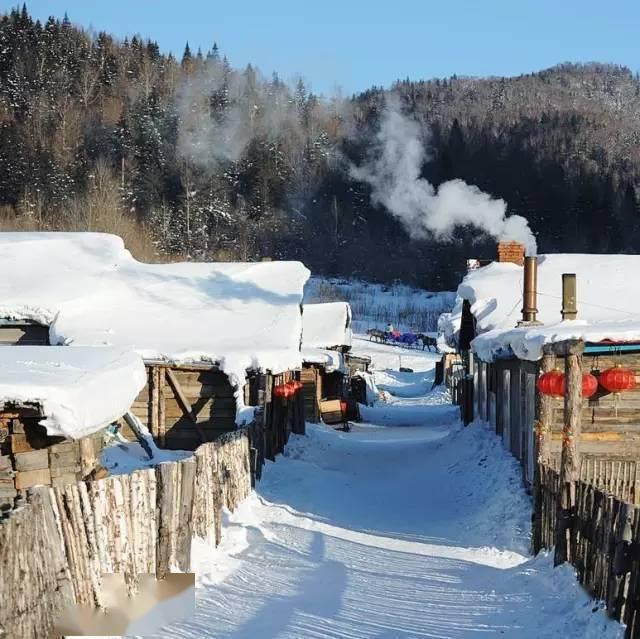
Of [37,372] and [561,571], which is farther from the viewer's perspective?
[37,372]

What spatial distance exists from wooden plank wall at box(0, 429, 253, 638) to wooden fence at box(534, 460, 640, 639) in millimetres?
3839

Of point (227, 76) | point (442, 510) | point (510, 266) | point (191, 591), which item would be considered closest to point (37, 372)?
point (191, 591)

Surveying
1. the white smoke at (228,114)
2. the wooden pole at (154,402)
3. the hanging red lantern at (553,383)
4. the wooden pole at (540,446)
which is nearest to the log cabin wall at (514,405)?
the wooden pole at (540,446)

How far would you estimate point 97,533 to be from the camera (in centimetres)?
693

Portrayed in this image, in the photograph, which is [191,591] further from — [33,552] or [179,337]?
[179,337]

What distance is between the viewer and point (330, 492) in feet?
50.3

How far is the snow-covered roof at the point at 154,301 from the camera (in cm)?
1802

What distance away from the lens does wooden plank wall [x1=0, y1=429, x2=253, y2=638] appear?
5.20 metres

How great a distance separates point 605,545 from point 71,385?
17.5ft

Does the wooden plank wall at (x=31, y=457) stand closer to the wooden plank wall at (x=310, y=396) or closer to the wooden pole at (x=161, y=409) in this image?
the wooden pole at (x=161, y=409)

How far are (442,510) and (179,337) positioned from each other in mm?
7525

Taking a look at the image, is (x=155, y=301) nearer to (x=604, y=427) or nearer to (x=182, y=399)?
(x=182, y=399)

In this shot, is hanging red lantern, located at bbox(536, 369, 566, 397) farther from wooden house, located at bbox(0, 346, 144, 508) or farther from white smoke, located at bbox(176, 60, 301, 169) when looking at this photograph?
white smoke, located at bbox(176, 60, 301, 169)

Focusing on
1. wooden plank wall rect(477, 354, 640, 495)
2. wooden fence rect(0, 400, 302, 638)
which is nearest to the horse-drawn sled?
wooden plank wall rect(477, 354, 640, 495)
